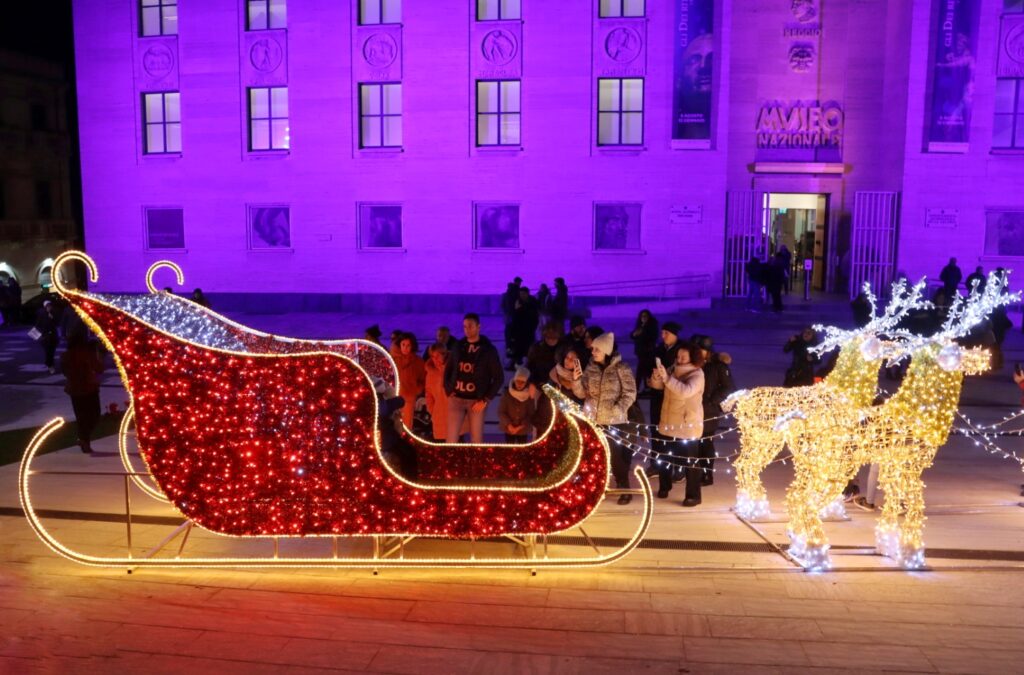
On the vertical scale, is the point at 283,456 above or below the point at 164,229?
below

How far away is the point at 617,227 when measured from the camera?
23.8 meters

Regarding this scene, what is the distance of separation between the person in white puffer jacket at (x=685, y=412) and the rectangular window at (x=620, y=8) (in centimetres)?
1759

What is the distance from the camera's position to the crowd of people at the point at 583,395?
8.02 metres

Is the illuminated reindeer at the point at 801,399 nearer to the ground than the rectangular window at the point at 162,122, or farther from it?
nearer to the ground

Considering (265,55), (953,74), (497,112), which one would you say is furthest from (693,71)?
(265,55)

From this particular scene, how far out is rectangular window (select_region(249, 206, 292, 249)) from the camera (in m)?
25.2

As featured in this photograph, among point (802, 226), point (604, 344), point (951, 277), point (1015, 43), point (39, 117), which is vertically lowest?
point (604, 344)

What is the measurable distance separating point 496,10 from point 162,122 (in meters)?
10.7

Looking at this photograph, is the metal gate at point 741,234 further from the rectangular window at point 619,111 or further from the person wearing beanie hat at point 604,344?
the person wearing beanie hat at point 604,344

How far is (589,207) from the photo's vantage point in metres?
23.8

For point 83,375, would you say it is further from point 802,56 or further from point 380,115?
point 802,56

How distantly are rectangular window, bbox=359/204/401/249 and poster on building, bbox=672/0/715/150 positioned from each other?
8.32 metres

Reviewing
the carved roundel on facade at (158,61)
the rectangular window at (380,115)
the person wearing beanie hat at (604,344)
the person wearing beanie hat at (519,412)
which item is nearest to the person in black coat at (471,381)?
the person wearing beanie hat at (519,412)

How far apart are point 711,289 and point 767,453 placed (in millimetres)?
16494
